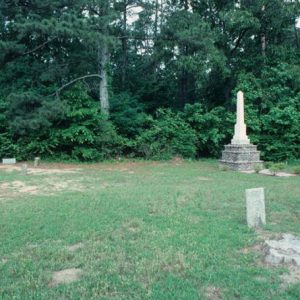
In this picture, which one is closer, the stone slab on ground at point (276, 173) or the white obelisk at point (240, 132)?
the stone slab on ground at point (276, 173)

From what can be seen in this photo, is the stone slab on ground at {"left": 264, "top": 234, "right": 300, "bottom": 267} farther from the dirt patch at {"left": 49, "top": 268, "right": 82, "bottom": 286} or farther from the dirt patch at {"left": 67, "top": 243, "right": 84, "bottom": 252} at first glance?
the dirt patch at {"left": 67, "top": 243, "right": 84, "bottom": 252}

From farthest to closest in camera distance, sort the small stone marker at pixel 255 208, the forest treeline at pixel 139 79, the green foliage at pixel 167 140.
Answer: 1. the green foliage at pixel 167 140
2. the forest treeline at pixel 139 79
3. the small stone marker at pixel 255 208

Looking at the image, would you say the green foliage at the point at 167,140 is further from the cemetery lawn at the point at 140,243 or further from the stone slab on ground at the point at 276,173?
the cemetery lawn at the point at 140,243

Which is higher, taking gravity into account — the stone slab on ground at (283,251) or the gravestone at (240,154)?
the gravestone at (240,154)

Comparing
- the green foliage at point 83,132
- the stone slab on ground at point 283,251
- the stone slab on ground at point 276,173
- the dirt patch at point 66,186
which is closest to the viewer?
the stone slab on ground at point 283,251

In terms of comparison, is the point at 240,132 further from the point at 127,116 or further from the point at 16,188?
the point at 16,188

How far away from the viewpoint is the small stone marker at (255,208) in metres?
5.18

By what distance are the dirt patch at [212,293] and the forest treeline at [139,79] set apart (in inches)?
486

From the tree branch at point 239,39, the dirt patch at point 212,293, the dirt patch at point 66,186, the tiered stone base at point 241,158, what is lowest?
the dirt patch at point 212,293

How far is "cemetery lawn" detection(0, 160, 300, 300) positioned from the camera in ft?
10.3

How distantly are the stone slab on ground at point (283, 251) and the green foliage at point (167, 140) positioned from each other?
1270 cm

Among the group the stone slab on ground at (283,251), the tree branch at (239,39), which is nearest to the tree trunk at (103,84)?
the tree branch at (239,39)

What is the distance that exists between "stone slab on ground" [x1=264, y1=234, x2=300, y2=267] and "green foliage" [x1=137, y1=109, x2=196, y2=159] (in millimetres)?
12700

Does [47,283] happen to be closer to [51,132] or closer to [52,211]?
[52,211]
